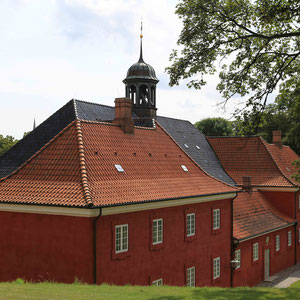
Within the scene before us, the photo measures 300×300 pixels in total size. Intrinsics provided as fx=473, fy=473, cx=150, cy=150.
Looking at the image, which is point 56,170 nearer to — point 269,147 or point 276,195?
point 276,195

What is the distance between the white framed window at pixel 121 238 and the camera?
60.7 ft

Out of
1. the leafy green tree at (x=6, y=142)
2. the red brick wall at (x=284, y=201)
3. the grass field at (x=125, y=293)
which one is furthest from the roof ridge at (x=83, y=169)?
the leafy green tree at (x=6, y=142)

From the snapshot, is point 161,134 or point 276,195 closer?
point 161,134

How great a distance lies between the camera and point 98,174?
770 inches

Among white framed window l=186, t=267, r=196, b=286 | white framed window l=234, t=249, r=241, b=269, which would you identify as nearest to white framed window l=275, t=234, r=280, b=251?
white framed window l=234, t=249, r=241, b=269

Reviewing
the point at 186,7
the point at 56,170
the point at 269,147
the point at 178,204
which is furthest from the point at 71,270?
the point at 269,147

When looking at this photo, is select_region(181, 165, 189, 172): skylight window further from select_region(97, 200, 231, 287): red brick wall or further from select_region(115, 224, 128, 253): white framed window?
select_region(115, 224, 128, 253): white framed window

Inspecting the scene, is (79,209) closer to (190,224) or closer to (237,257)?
(190,224)

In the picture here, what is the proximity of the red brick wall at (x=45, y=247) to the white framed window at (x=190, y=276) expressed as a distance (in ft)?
23.9

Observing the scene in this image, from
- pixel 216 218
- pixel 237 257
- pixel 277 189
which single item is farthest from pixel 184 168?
pixel 277 189

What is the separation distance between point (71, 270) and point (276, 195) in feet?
78.3

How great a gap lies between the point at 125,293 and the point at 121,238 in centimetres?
435

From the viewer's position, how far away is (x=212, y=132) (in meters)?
66.1

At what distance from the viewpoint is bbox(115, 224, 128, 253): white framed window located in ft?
60.7
